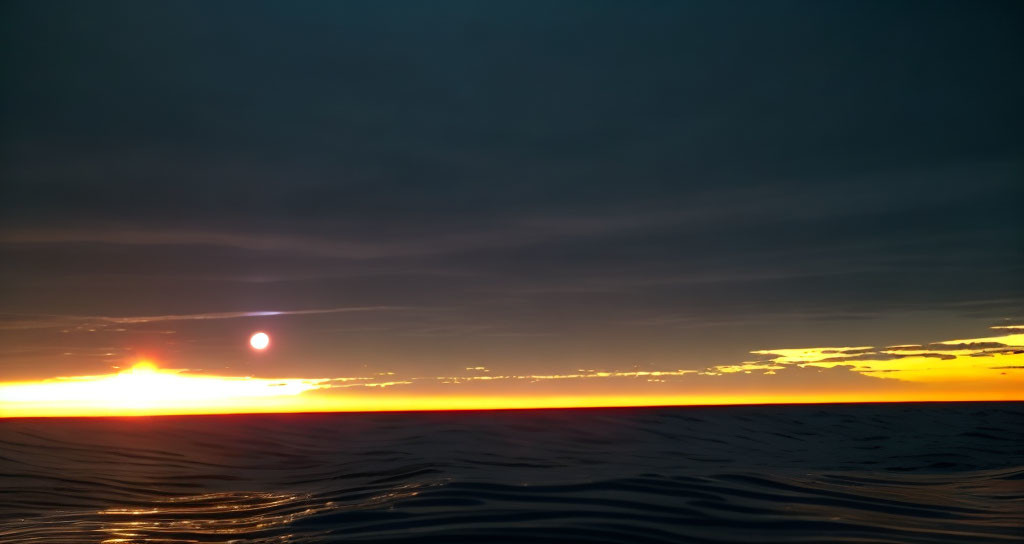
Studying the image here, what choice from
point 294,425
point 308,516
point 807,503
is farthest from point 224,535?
point 294,425

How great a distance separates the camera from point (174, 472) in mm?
24438

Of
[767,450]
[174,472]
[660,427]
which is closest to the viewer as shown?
[174,472]

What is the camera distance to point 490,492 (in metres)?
13.8

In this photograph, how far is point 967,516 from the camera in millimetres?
11578

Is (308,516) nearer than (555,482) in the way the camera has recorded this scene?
Yes

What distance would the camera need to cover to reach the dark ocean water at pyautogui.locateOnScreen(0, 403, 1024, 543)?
1029 cm

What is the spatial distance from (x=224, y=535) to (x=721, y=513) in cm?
691

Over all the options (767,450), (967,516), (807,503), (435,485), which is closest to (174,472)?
(435,485)

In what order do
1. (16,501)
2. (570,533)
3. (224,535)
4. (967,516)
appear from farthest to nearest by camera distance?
1. (16,501)
2. (967,516)
3. (224,535)
4. (570,533)

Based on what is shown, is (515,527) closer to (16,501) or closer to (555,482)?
(555,482)

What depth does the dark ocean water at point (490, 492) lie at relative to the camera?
33.8 ft

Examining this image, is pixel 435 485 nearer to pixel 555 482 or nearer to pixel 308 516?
pixel 555 482

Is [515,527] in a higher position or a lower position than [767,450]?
higher

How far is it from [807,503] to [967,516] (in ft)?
7.14
